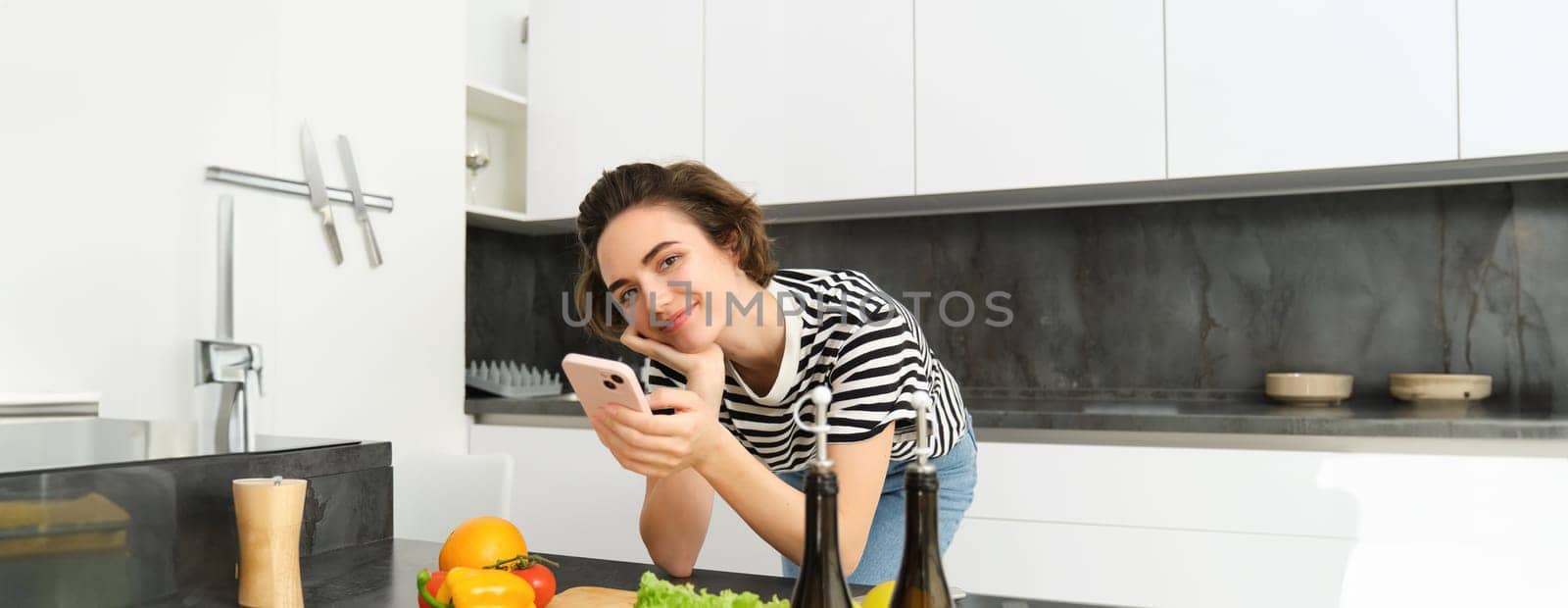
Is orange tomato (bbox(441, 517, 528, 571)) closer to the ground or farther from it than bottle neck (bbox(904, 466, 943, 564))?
closer to the ground

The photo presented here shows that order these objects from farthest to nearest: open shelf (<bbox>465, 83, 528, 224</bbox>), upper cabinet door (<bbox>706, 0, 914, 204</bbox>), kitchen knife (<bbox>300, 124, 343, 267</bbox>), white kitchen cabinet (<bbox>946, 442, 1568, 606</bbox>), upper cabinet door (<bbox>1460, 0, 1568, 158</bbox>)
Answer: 1. open shelf (<bbox>465, 83, 528, 224</bbox>)
2. upper cabinet door (<bbox>706, 0, 914, 204</bbox>)
3. kitchen knife (<bbox>300, 124, 343, 267</bbox>)
4. upper cabinet door (<bbox>1460, 0, 1568, 158</bbox>)
5. white kitchen cabinet (<bbox>946, 442, 1568, 606</bbox>)

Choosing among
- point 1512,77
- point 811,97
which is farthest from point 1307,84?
point 811,97

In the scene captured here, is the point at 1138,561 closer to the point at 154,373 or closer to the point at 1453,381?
the point at 1453,381

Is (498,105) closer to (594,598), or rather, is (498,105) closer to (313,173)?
(313,173)

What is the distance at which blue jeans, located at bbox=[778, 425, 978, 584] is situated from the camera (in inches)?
61.6

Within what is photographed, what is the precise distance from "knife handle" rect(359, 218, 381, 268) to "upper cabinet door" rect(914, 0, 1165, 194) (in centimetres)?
131

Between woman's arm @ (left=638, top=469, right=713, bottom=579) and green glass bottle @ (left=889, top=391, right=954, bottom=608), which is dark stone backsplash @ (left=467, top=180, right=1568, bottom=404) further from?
green glass bottle @ (left=889, top=391, right=954, bottom=608)

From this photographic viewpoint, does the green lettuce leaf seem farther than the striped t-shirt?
No

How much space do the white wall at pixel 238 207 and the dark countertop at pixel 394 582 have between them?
38.5 inches

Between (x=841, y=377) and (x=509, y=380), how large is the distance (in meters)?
1.93

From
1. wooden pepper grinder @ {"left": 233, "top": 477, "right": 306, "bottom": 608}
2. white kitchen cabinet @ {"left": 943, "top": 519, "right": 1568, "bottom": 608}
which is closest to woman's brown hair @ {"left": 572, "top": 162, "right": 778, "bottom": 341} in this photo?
wooden pepper grinder @ {"left": 233, "top": 477, "right": 306, "bottom": 608}

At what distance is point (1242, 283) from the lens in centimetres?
271

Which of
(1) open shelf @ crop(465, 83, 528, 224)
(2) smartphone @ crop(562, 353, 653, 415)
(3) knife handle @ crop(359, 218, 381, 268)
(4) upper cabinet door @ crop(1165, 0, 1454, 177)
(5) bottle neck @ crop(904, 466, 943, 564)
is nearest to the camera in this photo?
(5) bottle neck @ crop(904, 466, 943, 564)

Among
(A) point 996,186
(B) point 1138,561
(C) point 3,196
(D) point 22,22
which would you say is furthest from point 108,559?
(A) point 996,186
